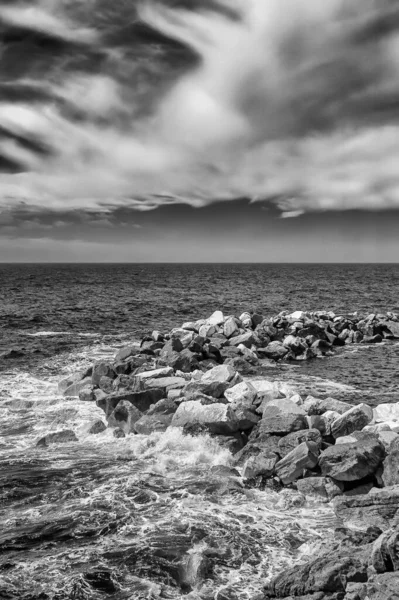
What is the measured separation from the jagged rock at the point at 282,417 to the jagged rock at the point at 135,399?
193 inches

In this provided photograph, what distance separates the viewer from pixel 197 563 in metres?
9.20

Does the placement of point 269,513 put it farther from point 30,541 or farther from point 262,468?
A: point 30,541

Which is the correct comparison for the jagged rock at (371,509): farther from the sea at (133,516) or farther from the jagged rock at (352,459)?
the jagged rock at (352,459)

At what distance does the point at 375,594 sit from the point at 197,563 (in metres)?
3.73

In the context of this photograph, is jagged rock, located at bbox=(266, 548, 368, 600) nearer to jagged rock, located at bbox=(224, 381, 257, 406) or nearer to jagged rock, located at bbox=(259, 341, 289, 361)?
jagged rock, located at bbox=(224, 381, 257, 406)

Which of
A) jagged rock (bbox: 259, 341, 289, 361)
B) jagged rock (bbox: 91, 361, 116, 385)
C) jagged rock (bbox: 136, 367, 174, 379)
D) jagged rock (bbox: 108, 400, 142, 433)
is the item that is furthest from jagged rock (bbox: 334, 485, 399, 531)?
jagged rock (bbox: 259, 341, 289, 361)

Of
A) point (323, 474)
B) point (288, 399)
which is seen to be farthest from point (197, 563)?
Result: point (288, 399)

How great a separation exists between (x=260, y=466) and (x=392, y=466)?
3.53m

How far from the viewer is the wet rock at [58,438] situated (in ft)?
51.6

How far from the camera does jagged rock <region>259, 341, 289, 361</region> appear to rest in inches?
1168

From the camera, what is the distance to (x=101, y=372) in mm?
22391

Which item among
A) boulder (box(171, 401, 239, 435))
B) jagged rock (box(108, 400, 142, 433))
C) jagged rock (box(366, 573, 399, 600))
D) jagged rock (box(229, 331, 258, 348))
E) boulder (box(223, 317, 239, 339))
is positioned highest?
boulder (box(223, 317, 239, 339))

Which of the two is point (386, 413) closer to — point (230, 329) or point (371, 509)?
point (371, 509)

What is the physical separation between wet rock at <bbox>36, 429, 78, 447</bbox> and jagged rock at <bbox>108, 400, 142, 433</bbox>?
155cm
